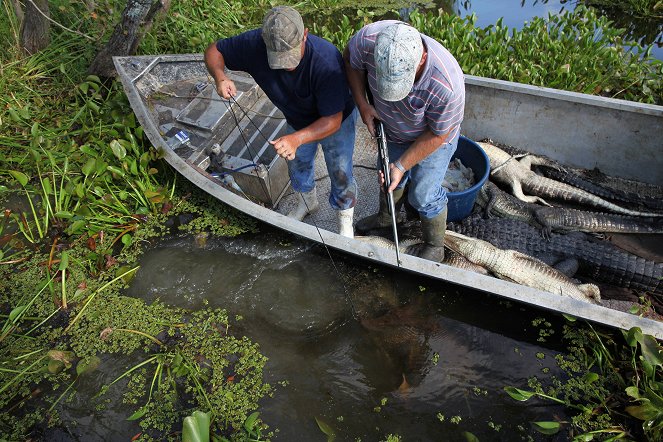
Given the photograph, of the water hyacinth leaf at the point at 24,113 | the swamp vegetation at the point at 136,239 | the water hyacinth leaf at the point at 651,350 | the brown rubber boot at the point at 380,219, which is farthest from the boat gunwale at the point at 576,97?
the water hyacinth leaf at the point at 24,113

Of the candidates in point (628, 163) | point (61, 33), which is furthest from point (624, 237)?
point (61, 33)

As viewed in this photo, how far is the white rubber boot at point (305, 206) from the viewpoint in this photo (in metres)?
3.43

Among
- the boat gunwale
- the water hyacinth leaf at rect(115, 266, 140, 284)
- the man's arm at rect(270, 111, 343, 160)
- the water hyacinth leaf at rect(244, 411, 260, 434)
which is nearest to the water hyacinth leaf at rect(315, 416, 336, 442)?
the water hyacinth leaf at rect(244, 411, 260, 434)

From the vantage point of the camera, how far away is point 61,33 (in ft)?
15.9

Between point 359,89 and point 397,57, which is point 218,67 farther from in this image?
point 397,57

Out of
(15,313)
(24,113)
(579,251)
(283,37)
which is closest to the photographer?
(283,37)

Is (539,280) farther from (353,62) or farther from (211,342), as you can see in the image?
(211,342)

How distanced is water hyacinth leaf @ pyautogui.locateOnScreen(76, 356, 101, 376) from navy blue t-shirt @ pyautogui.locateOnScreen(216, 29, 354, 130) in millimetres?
1911

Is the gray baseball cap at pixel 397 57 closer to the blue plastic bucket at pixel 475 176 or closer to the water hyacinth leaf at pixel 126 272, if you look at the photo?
the blue plastic bucket at pixel 475 176

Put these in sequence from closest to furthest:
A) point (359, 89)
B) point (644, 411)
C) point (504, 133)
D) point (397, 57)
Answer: point (397, 57), point (644, 411), point (359, 89), point (504, 133)

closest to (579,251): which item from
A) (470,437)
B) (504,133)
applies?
(504,133)

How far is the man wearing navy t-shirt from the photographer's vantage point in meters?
2.14

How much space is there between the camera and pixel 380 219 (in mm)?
3324

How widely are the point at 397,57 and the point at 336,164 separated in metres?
1.05
